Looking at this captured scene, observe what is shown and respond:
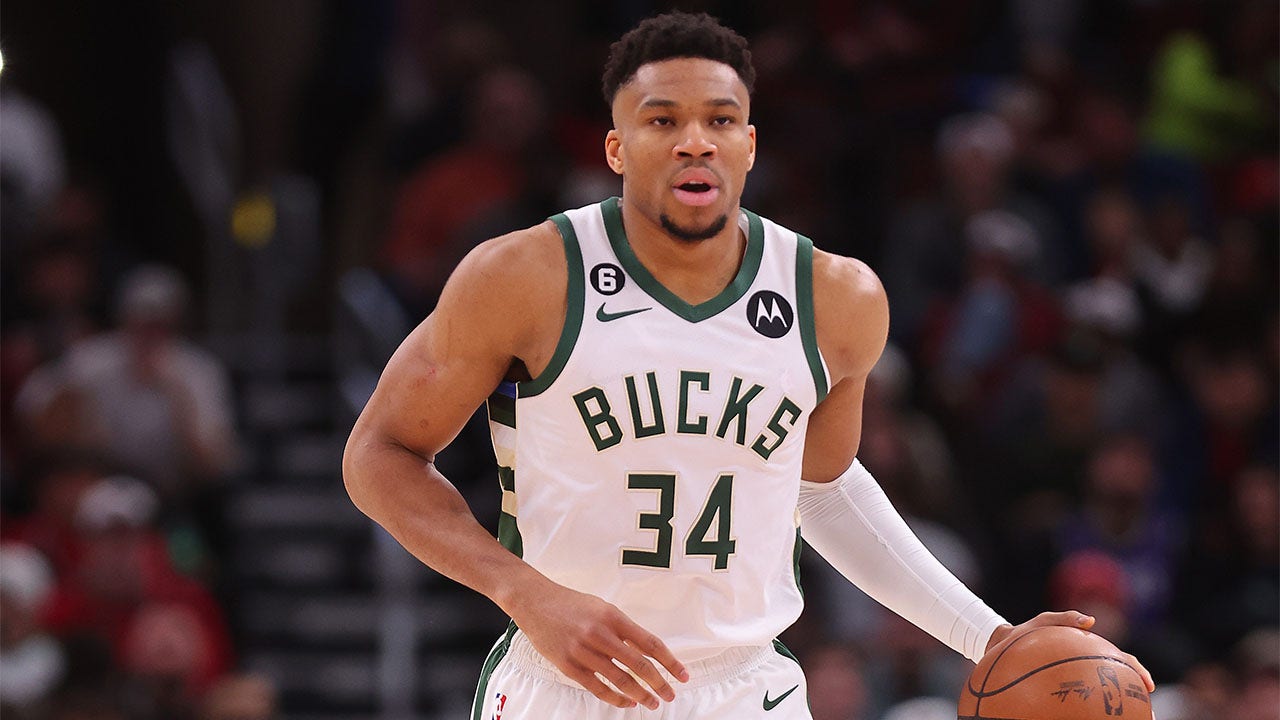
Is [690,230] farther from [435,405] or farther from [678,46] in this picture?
[435,405]

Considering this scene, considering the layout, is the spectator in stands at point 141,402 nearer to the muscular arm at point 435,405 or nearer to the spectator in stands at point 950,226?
the spectator in stands at point 950,226

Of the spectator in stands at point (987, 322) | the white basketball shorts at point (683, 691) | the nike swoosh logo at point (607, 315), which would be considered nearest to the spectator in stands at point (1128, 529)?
the spectator in stands at point (987, 322)

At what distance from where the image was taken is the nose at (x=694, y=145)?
415 cm

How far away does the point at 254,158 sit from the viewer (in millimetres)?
13609

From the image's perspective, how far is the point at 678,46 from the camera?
4.27 meters

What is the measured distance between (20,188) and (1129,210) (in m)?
6.53

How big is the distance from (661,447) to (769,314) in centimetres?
45

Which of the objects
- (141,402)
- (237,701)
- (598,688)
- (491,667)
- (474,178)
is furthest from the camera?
(474,178)

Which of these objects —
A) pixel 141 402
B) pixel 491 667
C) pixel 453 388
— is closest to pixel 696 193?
pixel 453 388

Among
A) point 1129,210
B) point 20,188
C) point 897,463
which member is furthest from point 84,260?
point 1129,210

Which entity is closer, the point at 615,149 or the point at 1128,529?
the point at 615,149

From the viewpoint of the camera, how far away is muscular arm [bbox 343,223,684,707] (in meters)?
4.05

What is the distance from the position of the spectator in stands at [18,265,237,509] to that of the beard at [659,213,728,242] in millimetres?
6141

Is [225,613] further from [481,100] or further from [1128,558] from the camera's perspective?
[1128,558]
